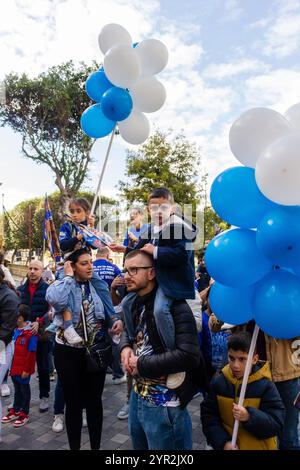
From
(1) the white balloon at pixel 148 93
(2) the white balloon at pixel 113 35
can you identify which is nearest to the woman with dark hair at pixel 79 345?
(1) the white balloon at pixel 148 93

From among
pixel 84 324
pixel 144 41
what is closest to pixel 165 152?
pixel 144 41

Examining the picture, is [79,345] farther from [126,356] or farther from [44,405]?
[44,405]

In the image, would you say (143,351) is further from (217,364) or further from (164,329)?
(217,364)

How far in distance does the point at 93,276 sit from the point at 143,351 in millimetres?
1140

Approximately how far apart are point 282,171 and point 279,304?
63cm

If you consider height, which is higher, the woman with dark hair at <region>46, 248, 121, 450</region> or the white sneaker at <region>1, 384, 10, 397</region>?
the woman with dark hair at <region>46, 248, 121, 450</region>

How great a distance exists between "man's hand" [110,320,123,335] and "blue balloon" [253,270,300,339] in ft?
4.42

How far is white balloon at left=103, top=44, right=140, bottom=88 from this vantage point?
314 centimetres

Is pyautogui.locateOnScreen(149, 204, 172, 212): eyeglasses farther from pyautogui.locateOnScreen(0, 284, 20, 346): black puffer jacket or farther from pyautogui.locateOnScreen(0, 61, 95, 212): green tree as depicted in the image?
pyautogui.locateOnScreen(0, 61, 95, 212): green tree

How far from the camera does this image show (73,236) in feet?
11.0

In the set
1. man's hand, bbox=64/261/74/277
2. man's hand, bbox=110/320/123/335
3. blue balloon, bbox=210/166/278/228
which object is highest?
blue balloon, bbox=210/166/278/228

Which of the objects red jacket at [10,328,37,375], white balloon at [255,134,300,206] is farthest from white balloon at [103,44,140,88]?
red jacket at [10,328,37,375]

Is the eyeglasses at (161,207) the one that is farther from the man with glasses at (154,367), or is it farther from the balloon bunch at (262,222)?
the balloon bunch at (262,222)

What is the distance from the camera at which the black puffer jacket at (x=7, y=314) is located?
3.17 meters
